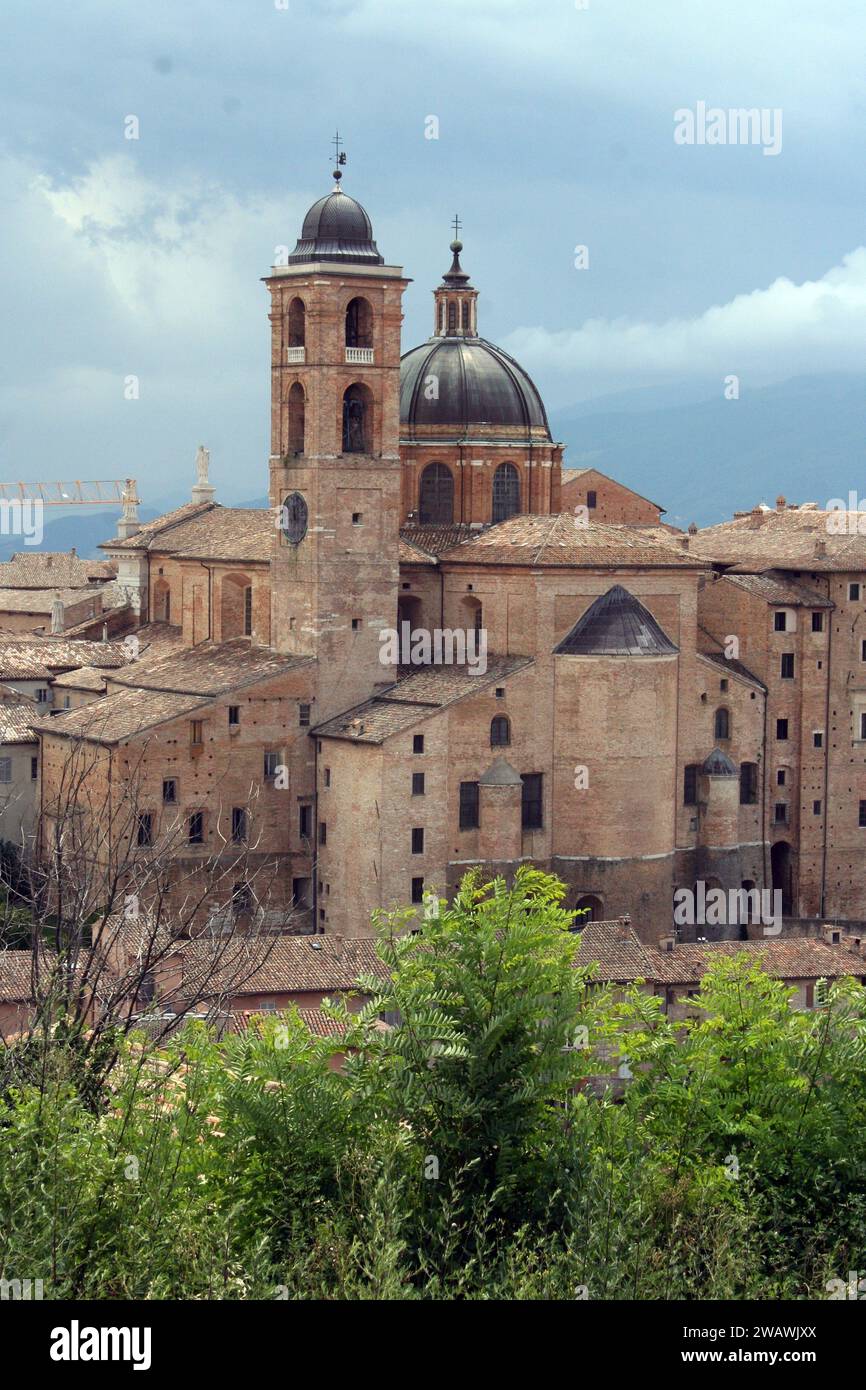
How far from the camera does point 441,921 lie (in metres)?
22.0

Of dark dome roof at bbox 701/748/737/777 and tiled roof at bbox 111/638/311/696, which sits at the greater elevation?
tiled roof at bbox 111/638/311/696

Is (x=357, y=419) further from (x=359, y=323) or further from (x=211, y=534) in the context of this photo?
(x=211, y=534)

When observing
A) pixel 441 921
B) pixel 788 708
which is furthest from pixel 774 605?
pixel 441 921

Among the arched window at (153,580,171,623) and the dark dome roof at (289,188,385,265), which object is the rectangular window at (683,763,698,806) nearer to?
the dark dome roof at (289,188,385,265)

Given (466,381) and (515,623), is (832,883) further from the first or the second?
(466,381)

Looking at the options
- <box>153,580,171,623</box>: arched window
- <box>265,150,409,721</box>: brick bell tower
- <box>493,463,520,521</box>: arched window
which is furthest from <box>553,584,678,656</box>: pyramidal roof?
<box>153,580,171,623</box>: arched window

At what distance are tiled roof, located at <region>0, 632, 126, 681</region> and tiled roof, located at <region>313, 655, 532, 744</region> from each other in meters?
10.5

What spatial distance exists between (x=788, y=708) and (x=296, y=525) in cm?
1201

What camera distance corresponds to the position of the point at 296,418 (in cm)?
5203

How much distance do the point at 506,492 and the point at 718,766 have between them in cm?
954

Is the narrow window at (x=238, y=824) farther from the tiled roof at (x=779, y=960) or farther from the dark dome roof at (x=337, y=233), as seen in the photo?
the dark dome roof at (x=337, y=233)

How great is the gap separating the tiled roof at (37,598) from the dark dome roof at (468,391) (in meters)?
17.1

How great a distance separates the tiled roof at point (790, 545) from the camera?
181ft

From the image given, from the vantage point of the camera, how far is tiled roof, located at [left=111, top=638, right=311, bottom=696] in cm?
4988
